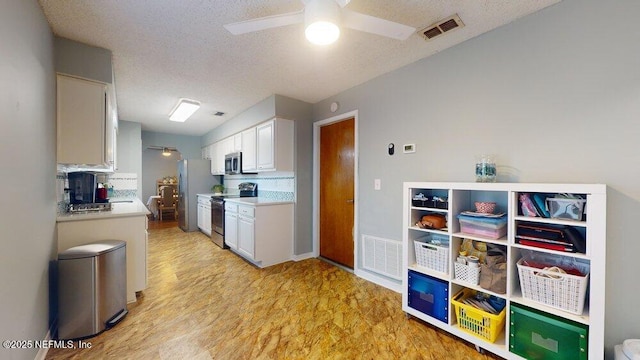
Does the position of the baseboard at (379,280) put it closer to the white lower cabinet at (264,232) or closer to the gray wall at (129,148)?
the white lower cabinet at (264,232)

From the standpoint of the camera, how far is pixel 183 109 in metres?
4.18

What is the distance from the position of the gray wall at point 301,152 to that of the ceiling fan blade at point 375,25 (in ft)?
7.16

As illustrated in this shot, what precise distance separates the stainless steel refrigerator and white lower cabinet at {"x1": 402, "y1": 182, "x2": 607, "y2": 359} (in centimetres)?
522

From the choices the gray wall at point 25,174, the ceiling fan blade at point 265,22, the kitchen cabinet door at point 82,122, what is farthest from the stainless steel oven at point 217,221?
the ceiling fan blade at point 265,22

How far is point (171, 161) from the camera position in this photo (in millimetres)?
9281

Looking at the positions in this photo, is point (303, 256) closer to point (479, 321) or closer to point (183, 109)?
point (479, 321)

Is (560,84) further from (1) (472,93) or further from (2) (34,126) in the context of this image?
(2) (34,126)

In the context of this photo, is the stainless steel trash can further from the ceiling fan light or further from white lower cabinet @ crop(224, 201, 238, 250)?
the ceiling fan light

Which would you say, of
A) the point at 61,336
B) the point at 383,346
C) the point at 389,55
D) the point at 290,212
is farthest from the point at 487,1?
the point at 61,336

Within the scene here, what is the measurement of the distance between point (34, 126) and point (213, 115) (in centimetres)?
327

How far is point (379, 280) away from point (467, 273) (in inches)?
46.6

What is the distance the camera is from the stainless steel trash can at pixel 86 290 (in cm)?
184

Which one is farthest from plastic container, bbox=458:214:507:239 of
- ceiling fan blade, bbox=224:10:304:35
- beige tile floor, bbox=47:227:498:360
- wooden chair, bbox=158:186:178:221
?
wooden chair, bbox=158:186:178:221

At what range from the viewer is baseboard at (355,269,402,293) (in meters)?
2.72
